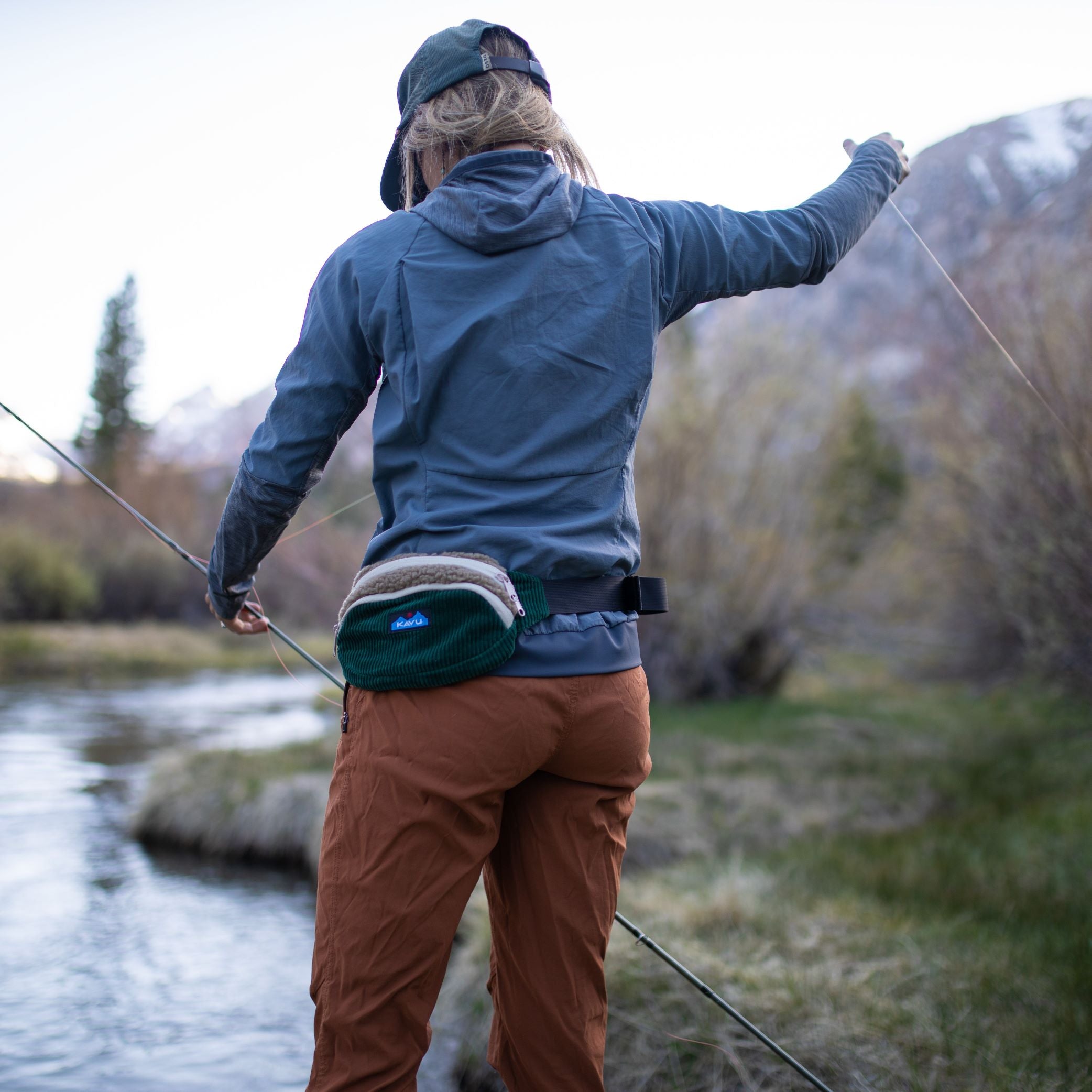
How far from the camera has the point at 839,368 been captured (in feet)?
35.5

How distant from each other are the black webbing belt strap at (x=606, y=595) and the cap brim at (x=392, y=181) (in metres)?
0.66

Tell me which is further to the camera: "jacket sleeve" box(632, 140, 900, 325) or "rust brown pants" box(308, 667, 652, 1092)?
"jacket sleeve" box(632, 140, 900, 325)

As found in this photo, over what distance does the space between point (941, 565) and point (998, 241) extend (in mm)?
4558

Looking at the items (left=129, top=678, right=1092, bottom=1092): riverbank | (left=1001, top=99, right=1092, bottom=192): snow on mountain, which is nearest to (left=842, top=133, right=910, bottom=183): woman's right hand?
(left=129, top=678, right=1092, bottom=1092): riverbank

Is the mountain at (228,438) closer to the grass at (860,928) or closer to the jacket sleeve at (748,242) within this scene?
the jacket sleeve at (748,242)

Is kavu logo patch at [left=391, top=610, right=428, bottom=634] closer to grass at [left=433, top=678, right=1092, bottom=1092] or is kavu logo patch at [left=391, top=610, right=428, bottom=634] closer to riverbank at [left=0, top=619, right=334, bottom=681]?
grass at [left=433, top=678, right=1092, bottom=1092]

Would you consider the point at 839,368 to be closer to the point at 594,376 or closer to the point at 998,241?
the point at 998,241

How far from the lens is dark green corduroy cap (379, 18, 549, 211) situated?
1.51 m

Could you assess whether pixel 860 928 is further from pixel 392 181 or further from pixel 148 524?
pixel 392 181

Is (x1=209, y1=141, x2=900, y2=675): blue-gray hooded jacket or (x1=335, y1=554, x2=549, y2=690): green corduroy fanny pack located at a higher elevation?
(x1=209, y1=141, x2=900, y2=675): blue-gray hooded jacket

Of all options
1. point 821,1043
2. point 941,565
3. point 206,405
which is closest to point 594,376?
point 821,1043

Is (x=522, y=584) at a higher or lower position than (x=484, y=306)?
lower

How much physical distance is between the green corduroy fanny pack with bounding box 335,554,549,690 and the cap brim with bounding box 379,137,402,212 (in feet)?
2.04

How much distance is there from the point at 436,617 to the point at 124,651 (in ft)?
58.6
